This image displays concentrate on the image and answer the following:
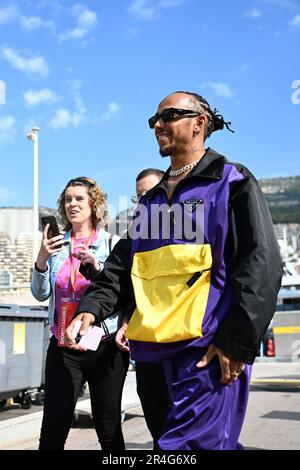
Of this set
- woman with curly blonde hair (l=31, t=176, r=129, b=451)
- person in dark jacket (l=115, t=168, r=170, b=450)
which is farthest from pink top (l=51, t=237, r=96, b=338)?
person in dark jacket (l=115, t=168, r=170, b=450)

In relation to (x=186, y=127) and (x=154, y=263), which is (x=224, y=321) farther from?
(x=186, y=127)

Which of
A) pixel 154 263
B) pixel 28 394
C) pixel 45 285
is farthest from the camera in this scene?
pixel 28 394

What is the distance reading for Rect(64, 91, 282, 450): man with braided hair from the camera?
6.75 ft

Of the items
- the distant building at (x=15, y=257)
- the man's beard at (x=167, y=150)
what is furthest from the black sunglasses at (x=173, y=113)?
the distant building at (x=15, y=257)

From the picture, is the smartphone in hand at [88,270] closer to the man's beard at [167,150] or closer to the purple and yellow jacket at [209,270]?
the purple and yellow jacket at [209,270]

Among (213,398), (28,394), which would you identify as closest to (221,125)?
(213,398)

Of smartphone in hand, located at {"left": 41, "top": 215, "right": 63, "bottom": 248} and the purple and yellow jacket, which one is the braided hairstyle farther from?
smartphone in hand, located at {"left": 41, "top": 215, "right": 63, "bottom": 248}

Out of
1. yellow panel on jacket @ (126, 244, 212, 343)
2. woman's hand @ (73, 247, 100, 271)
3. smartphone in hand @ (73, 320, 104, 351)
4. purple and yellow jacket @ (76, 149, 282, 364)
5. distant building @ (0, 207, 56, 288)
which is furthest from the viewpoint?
distant building @ (0, 207, 56, 288)

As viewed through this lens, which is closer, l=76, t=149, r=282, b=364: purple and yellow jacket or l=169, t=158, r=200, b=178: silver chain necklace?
l=76, t=149, r=282, b=364: purple and yellow jacket

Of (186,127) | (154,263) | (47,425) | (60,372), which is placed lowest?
(47,425)

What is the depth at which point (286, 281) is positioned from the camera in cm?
2895

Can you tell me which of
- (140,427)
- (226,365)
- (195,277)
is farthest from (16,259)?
(226,365)

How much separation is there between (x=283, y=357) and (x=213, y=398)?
1473 centimetres

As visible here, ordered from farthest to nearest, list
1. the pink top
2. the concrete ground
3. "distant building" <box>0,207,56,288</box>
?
1. "distant building" <box>0,207,56,288</box>
2. the concrete ground
3. the pink top
